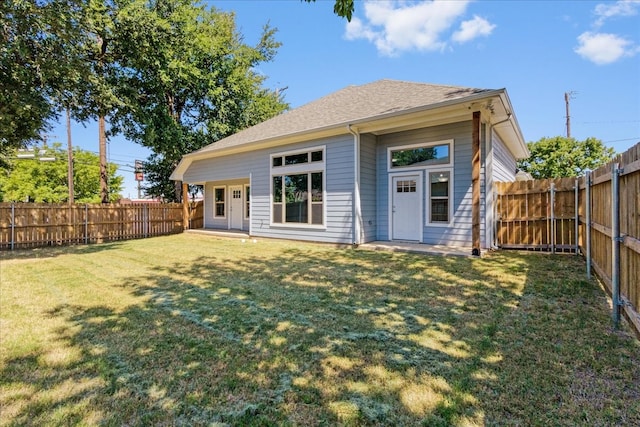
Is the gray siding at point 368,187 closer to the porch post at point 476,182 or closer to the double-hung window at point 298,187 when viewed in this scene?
the double-hung window at point 298,187

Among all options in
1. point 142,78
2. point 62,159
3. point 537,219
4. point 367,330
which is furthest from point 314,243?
point 62,159

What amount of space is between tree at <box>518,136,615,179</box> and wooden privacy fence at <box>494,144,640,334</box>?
54.1 feet

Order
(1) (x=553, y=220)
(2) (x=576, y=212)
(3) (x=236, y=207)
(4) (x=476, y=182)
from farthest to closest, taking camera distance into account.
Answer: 1. (3) (x=236, y=207)
2. (1) (x=553, y=220)
3. (2) (x=576, y=212)
4. (4) (x=476, y=182)

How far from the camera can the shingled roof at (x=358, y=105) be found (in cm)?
787

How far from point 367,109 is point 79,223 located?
35.6 ft


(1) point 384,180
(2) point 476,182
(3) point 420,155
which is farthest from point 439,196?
(1) point 384,180

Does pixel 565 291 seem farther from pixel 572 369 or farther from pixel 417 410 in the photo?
pixel 417 410

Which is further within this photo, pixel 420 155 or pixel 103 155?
pixel 103 155

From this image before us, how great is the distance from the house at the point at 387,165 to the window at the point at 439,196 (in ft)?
0.08

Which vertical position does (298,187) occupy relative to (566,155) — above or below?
below

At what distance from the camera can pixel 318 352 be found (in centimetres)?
274

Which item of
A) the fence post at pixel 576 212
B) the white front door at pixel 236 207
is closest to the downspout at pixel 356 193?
the fence post at pixel 576 212

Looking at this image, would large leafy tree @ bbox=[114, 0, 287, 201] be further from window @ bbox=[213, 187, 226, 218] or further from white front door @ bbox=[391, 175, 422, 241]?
white front door @ bbox=[391, 175, 422, 241]

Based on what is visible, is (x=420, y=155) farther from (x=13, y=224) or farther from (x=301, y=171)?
(x=13, y=224)
